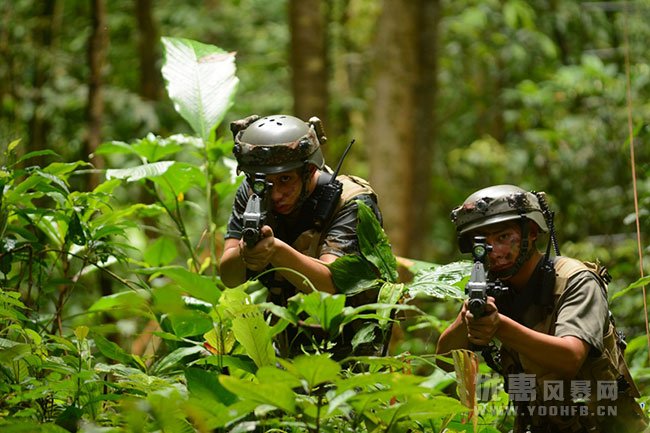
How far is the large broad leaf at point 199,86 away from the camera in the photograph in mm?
4867

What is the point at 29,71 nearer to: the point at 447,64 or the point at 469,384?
the point at 447,64

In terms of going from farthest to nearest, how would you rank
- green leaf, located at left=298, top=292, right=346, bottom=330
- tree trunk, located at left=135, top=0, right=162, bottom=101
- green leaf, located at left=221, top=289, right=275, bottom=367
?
tree trunk, located at left=135, top=0, right=162, bottom=101, green leaf, located at left=221, top=289, right=275, bottom=367, green leaf, located at left=298, top=292, right=346, bottom=330

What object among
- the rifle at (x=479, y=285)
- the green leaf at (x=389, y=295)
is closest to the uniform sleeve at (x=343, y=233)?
the green leaf at (x=389, y=295)

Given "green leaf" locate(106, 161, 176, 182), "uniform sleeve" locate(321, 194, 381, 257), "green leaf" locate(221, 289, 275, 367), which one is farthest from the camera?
"green leaf" locate(106, 161, 176, 182)

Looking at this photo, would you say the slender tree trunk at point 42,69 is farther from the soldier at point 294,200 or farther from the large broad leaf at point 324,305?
the large broad leaf at point 324,305

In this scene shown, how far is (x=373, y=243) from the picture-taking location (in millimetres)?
3438

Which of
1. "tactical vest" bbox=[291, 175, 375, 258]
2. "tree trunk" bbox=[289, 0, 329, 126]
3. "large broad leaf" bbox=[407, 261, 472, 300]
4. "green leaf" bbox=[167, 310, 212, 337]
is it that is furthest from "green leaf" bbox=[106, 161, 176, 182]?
"tree trunk" bbox=[289, 0, 329, 126]

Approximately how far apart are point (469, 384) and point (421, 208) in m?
6.60

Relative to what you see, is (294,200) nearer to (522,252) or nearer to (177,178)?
(522,252)

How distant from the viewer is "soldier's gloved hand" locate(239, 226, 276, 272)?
11.2ft

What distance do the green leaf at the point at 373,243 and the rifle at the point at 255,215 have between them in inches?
15.0

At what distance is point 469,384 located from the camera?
3.02m

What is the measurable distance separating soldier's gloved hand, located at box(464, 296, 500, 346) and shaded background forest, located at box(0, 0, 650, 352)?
2473mm

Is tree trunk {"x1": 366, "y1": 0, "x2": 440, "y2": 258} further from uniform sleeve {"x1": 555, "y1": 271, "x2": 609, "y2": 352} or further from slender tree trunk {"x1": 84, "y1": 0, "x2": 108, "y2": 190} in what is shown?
uniform sleeve {"x1": 555, "y1": 271, "x2": 609, "y2": 352}
